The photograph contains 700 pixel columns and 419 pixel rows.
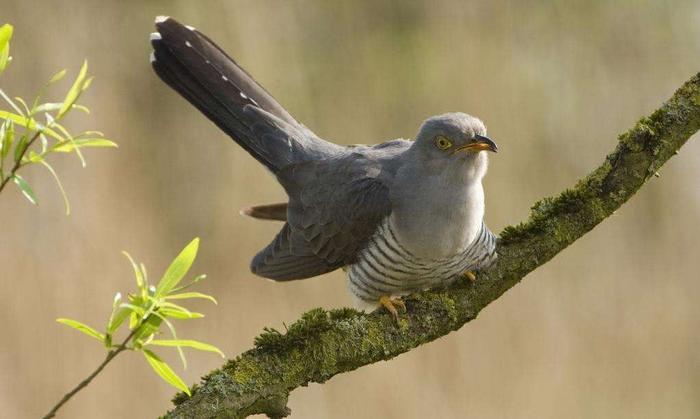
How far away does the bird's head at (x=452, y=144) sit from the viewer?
2.85m

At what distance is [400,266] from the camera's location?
2883 millimetres

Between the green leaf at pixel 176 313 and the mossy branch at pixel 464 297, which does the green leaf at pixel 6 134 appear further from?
the mossy branch at pixel 464 297

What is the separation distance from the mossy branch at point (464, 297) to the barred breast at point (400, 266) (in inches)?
4.5

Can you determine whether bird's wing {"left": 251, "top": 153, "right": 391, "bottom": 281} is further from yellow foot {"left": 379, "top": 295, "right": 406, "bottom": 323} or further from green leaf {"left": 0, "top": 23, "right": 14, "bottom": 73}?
green leaf {"left": 0, "top": 23, "right": 14, "bottom": 73}

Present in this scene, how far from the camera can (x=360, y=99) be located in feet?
20.6

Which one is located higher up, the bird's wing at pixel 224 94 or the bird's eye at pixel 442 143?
the bird's wing at pixel 224 94

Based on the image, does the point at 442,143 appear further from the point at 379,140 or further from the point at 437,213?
the point at 379,140

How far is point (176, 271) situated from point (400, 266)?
4.99 feet

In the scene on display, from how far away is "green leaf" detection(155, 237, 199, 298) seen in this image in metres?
1.39

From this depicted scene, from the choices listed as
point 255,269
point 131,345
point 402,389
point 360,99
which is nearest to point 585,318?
point 402,389

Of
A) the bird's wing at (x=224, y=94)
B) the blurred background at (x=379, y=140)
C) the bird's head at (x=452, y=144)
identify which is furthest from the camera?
the blurred background at (x=379, y=140)

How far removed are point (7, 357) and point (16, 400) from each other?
0.24 meters

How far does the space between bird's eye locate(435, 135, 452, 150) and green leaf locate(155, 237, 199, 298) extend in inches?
60.9

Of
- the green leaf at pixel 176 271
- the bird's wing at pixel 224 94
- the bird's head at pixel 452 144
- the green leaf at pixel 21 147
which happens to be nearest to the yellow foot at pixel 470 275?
the bird's head at pixel 452 144
